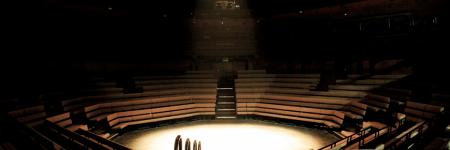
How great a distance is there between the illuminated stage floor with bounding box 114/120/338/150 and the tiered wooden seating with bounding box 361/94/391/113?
1605mm

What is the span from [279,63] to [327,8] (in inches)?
140

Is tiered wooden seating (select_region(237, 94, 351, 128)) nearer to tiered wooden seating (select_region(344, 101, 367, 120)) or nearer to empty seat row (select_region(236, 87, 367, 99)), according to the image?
tiered wooden seating (select_region(344, 101, 367, 120))

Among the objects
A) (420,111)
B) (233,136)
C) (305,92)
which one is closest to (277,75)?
(305,92)

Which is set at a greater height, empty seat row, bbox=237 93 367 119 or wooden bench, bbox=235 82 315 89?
wooden bench, bbox=235 82 315 89

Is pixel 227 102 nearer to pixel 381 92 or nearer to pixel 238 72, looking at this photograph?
pixel 238 72

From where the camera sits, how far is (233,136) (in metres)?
10.0

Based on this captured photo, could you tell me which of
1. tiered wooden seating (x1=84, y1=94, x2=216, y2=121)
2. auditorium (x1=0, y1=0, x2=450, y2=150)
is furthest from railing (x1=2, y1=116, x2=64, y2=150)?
tiered wooden seating (x1=84, y1=94, x2=216, y2=121)

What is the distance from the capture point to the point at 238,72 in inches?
637

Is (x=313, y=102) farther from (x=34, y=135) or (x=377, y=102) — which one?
(x=34, y=135)

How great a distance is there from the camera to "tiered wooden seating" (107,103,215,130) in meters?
11.0

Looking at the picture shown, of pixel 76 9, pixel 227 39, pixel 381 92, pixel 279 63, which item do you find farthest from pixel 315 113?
pixel 76 9

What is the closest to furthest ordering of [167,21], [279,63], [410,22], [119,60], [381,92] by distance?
[381,92]
[410,22]
[119,60]
[279,63]
[167,21]

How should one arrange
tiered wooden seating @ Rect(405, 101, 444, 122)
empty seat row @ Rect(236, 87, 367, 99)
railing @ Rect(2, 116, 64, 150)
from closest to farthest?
1. railing @ Rect(2, 116, 64, 150)
2. tiered wooden seating @ Rect(405, 101, 444, 122)
3. empty seat row @ Rect(236, 87, 367, 99)

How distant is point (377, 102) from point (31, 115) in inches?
418
